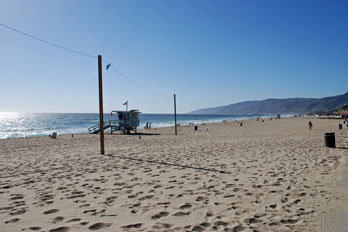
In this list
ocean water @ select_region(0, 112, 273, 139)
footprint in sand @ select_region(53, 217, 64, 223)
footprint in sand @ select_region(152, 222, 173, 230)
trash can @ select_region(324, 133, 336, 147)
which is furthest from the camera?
ocean water @ select_region(0, 112, 273, 139)

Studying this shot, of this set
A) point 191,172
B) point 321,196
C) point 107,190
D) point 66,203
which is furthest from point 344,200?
point 66,203

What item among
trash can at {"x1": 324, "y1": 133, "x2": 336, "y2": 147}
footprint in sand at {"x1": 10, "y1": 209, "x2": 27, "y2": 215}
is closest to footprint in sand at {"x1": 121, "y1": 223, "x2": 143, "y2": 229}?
footprint in sand at {"x1": 10, "y1": 209, "x2": 27, "y2": 215}

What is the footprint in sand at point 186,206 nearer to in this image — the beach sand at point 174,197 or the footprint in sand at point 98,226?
the beach sand at point 174,197

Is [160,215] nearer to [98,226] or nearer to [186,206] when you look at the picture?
[186,206]

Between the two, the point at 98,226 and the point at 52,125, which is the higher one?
the point at 52,125

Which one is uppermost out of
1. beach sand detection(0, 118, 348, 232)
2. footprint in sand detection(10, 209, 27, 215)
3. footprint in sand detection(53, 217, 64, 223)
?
footprint in sand detection(10, 209, 27, 215)

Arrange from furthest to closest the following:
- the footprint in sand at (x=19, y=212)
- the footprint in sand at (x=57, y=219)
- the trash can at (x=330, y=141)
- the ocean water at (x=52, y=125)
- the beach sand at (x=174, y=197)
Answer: the ocean water at (x=52, y=125) → the trash can at (x=330, y=141) → the footprint in sand at (x=19, y=212) → the footprint in sand at (x=57, y=219) → the beach sand at (x=174, y=197)

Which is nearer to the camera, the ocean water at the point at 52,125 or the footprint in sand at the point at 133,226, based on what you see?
the footprint in sand at the point at 133,226

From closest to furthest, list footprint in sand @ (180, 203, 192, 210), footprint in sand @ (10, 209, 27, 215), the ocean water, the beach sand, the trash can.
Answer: the beach sand, footprint in sand @ (10, 209, 27, 215), footprint in sand @ (180, 203, 192, 210), the trash can, the ocean water

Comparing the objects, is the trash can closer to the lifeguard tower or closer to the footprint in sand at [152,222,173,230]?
the footprint in sand at [152,222,173,230]

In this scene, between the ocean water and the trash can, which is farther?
the ocean water

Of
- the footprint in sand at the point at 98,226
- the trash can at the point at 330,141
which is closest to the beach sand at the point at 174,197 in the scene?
the footprint in sand at the point at 98,226

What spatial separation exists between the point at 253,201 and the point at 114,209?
2455 mm

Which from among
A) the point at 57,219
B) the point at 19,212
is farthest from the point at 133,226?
the point at 19,212
